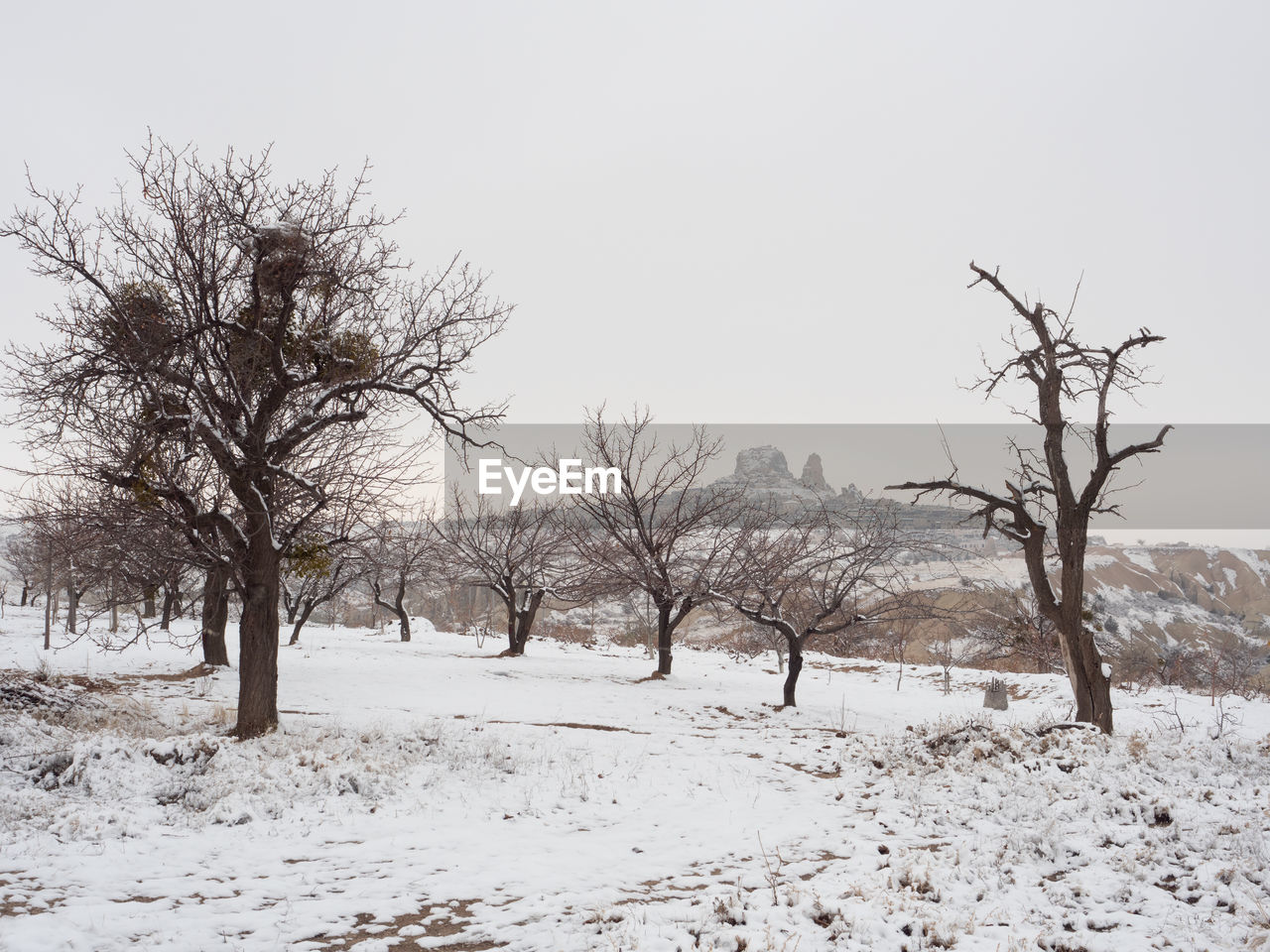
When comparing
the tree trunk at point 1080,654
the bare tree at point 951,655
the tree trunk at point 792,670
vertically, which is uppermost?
the tree trunk at point 1080,654

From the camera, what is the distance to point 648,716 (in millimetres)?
13969

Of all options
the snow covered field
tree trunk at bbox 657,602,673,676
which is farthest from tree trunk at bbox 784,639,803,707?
tree trunk at bbox 657,602,673,676

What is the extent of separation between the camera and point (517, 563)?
22.6m

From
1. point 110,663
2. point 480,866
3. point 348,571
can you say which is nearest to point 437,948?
point 480,866

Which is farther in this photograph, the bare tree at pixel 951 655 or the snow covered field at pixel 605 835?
the bare tree at pixel 951 655

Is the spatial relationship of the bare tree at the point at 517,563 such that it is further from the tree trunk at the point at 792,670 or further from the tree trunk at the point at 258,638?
the tree trunk at the point at 258,638

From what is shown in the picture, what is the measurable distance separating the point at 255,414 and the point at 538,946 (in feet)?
26.6

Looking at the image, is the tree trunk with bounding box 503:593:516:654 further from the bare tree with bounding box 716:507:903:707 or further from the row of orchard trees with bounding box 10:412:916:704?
the bare tree with bounding box 716:507:903:707

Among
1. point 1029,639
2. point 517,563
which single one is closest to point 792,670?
A: point 517,563

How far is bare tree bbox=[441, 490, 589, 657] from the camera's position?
74.0 ft

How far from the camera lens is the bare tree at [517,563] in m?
22.5

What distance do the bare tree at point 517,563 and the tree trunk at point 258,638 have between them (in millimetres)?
11564

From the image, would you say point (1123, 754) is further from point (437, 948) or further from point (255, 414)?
point (255, 414)

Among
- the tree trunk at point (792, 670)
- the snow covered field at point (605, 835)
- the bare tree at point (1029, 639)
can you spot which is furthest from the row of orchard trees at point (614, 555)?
the bare tree at point (1029, 639)
